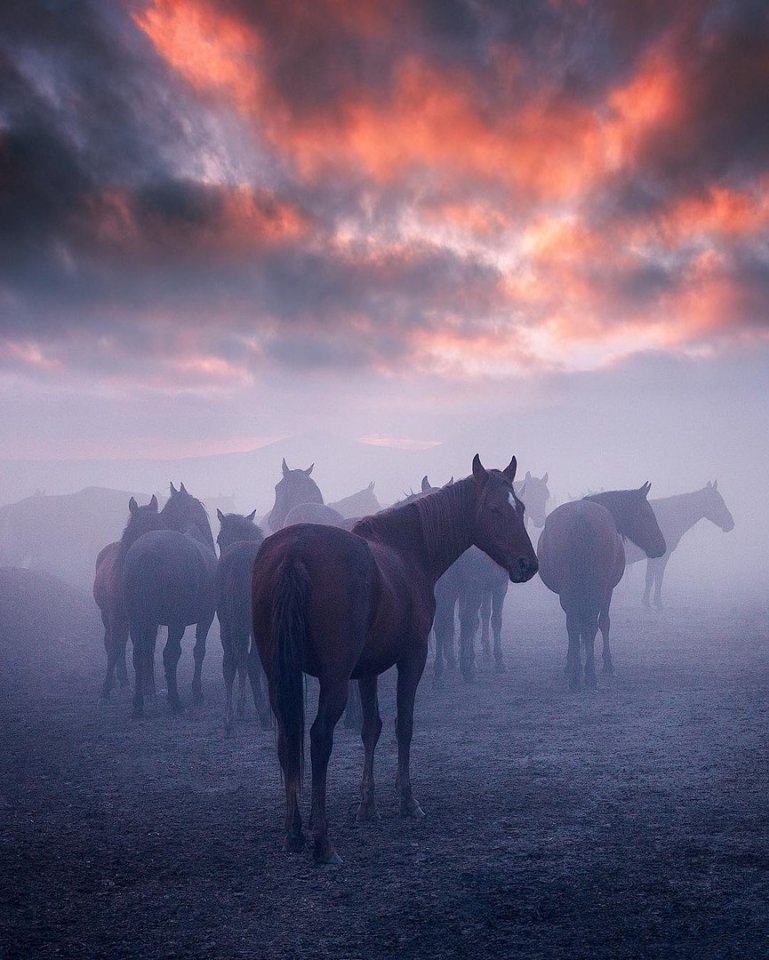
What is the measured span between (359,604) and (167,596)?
7507mm

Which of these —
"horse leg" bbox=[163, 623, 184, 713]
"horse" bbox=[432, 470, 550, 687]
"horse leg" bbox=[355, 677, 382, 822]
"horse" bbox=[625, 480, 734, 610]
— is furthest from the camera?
"horse" bbox=[625, 480, 734, 610]

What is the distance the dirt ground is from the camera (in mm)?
4082

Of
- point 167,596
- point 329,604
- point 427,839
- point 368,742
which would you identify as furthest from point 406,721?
point 167,596

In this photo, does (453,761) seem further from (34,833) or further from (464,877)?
(34,833)

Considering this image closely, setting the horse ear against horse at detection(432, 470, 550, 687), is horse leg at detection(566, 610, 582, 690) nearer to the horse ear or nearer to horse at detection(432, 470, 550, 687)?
horse at detection(432, 470, 550, 687)

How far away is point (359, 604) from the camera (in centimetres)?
556

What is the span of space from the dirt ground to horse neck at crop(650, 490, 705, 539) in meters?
20.8

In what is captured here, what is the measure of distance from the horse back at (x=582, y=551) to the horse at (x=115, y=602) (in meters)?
8.68

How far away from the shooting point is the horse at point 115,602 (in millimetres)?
13625

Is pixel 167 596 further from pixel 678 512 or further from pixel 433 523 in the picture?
pixel 678 512

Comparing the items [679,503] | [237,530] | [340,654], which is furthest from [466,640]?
[679,503]

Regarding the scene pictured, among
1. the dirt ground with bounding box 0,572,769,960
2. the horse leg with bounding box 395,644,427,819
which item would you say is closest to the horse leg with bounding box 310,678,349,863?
the dirt ground with bounding box 0,572,769,960

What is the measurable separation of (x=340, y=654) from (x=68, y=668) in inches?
552

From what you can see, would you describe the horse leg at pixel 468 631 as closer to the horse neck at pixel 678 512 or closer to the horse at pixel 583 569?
the horse at pixel 583 569
